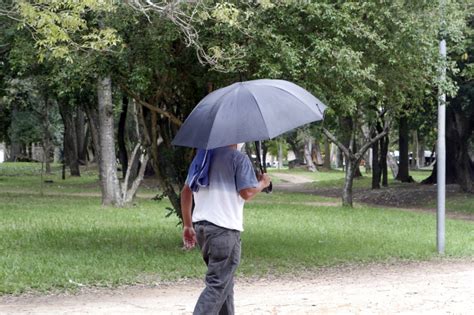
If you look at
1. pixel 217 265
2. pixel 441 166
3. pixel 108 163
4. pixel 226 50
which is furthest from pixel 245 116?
pixel 108 163

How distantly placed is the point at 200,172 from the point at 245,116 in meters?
0.64

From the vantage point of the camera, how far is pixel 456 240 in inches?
631

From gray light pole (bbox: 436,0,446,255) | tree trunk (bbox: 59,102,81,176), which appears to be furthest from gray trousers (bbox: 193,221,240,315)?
tree trunk (bbox: 59,102,81,176)

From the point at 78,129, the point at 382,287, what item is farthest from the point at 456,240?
the point at 78,129

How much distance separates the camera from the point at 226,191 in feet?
19.9

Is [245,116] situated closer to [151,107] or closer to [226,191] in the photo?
[226,191]

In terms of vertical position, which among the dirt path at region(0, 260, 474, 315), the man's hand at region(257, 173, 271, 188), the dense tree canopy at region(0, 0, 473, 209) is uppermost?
the dense tree canopy at region(0, 0, 473, 209)

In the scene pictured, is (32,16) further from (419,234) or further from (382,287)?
(419,234)

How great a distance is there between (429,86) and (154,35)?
4.93 metres

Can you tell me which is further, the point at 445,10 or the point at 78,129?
the point at 78,129

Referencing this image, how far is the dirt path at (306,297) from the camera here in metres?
8.23

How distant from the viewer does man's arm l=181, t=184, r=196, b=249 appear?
6328 millimetres

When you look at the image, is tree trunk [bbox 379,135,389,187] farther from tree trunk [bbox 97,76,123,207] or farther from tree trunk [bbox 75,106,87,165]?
tree trunk [bbox 75,106,87,165]

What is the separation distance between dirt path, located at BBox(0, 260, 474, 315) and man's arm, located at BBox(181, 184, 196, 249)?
186cm
